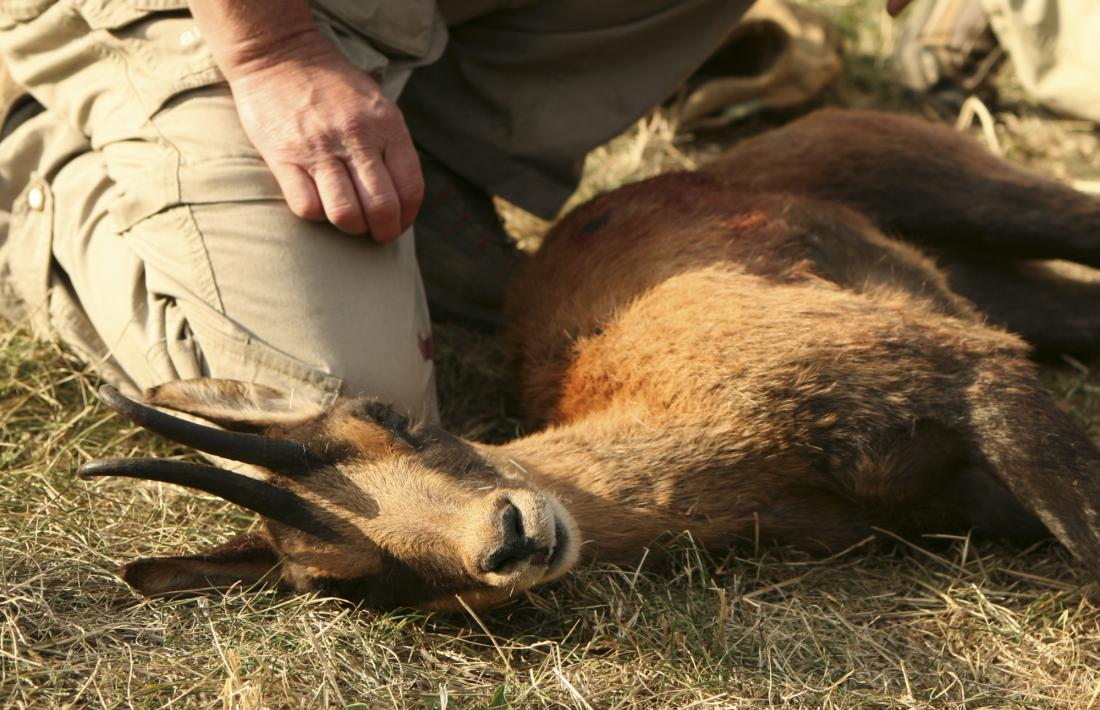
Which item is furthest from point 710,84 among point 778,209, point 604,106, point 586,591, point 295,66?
point 586,591

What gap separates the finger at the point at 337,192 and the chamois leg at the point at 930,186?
191cm

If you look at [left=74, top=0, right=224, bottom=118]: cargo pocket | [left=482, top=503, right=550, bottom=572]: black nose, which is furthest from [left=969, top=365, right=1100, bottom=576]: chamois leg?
[left=74, top=0, right=224, bottom=118]: cargo pocket

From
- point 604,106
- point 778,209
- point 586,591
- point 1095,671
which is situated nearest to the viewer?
point 1095,671

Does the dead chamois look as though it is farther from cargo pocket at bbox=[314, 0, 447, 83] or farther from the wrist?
the wrist

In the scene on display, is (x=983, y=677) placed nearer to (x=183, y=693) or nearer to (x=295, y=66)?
(x=183, y=693)

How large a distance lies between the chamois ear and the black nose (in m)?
0.79

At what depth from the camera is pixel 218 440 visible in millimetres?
3574

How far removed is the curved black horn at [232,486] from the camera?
3391 mm

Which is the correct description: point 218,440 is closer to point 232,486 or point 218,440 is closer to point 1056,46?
point 232,486

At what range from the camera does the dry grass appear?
11.9ft

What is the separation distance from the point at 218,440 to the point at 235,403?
0.53 meters

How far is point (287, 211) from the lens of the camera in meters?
4.59

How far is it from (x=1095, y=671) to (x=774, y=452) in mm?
1169

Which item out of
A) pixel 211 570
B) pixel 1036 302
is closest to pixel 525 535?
pixel 211 570
